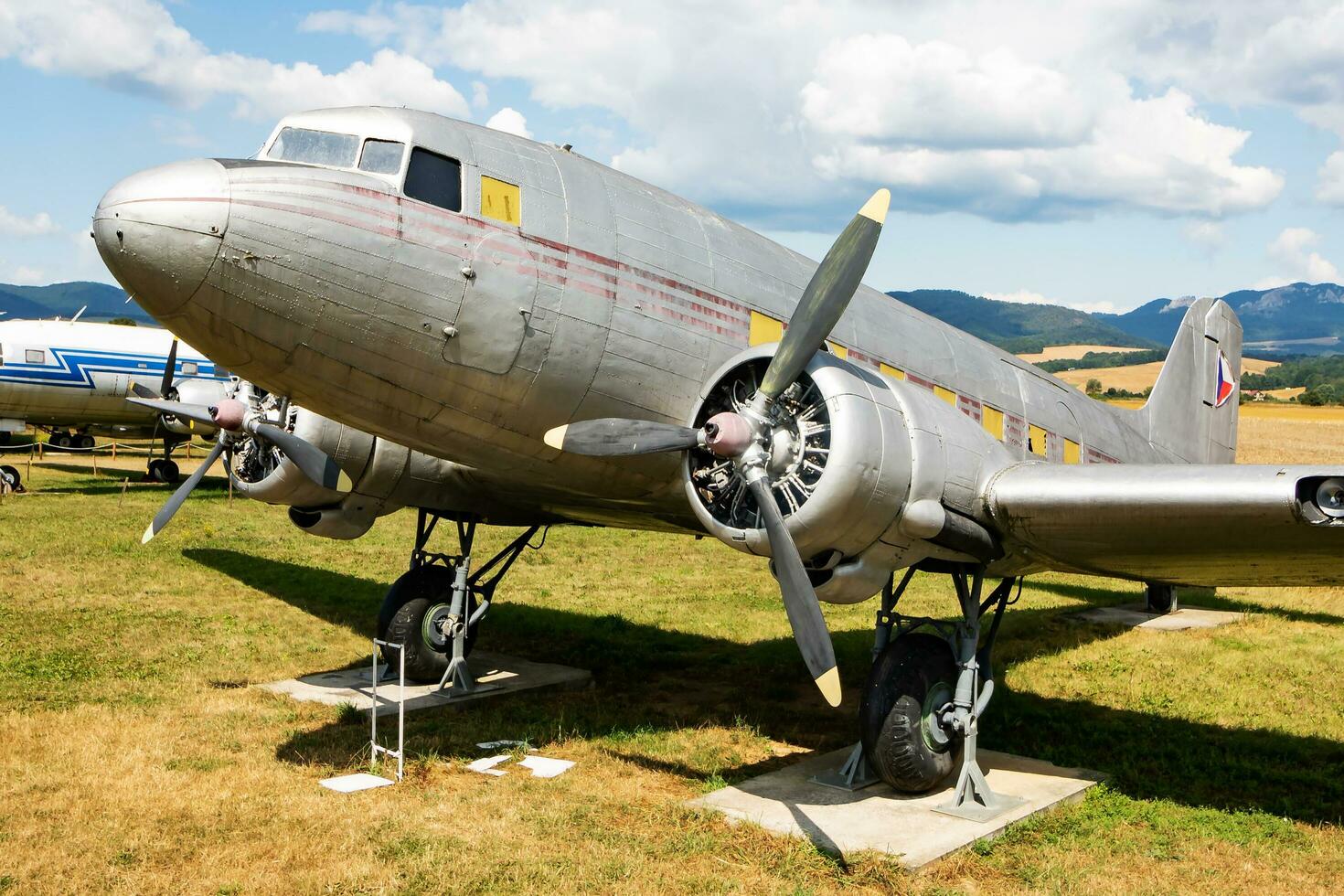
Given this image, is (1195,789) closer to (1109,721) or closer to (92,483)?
(1109,721)

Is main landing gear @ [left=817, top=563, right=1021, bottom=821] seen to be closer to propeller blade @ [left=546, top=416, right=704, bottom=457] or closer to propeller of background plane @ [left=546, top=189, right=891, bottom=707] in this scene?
propeller of background plane @ [left=546, top=189, right=891, bottom=707]

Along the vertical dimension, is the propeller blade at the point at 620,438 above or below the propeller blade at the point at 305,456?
above

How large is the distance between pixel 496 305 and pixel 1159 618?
13242mm

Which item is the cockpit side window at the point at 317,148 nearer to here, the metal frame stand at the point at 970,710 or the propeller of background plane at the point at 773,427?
the propeller of background plane at the point at 773,427

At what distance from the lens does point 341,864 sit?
6.66m

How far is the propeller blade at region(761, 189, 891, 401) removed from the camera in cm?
731

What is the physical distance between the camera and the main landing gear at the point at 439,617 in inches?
→ 437

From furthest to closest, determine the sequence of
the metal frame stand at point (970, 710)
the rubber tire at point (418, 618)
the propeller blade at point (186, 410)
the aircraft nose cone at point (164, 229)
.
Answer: the propeller blade at point (186, 410), the rubber tire at point (418, 618), the metal frame stand at point (970, 710), the aircraft nose cone at point (164, 229)

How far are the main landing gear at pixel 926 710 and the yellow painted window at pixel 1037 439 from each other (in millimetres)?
2702

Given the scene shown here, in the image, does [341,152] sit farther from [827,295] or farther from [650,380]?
[827,295]

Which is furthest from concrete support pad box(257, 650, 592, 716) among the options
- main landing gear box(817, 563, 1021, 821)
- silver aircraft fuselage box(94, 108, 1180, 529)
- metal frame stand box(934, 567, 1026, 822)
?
metal frame stand box(934, 567, 1026, 822)

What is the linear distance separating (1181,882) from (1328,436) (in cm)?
5673

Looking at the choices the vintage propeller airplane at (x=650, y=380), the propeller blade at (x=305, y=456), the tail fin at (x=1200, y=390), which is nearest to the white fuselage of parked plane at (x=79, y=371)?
the propeller blade at (x=305, y=456)

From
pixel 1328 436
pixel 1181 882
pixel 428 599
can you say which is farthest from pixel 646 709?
pixel 1328 436
